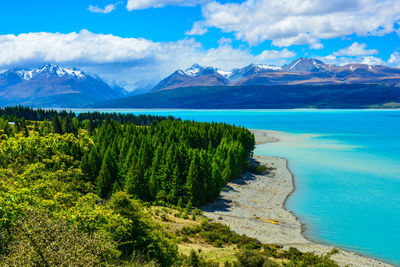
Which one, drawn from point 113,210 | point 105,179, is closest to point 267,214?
point 105,179

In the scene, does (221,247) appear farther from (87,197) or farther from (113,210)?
(87,197)

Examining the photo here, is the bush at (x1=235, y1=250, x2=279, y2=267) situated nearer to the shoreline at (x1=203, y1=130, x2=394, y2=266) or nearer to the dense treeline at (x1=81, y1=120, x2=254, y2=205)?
the shoreline at (x1=203, y1=130, x2=394, y2=266)

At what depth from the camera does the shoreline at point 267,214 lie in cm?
4543

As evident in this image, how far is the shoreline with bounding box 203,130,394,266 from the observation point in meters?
45.4

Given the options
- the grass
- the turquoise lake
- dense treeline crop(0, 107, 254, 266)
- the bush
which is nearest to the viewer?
dense treeline crop(0, 107, 254, 266)

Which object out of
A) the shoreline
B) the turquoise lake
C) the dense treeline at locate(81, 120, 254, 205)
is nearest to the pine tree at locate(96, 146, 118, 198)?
the dense treeline at locate(81, 120, 254, 205)

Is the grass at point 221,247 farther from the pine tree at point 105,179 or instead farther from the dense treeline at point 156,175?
the pine tree at point 105,179

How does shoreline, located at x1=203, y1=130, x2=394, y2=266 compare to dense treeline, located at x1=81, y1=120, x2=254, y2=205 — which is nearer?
shoreline, located at x1=203, y1=130, x2=394, y2=266

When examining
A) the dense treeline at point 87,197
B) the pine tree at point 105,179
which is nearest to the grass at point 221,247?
the dense treeline at point 87,197

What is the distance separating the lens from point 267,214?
6197 centimetres

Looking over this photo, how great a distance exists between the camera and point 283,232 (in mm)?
51781

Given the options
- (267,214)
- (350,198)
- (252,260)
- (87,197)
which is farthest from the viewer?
(350,198)

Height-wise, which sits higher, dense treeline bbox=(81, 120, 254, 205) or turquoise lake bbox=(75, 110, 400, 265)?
dense treeline bbox=(81, 120, 254, 205)

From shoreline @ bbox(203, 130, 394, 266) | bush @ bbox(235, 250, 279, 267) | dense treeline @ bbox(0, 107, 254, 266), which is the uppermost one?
dense treeline @ bbox(0, 107, 254, 266)
